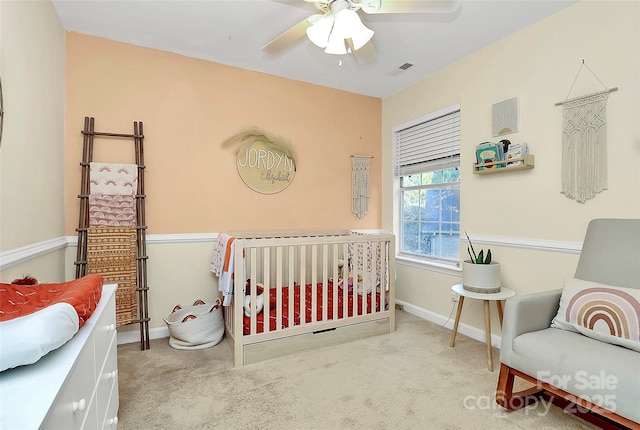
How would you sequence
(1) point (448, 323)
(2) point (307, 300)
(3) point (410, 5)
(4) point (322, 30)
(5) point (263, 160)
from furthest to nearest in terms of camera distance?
(5) point (263, 160) < (1) point (448, 323) < (2) point (307, 300) < (4) point (322, 30) < (3) point (410, 5)

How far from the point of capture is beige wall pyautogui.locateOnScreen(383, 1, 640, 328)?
6.32 feet

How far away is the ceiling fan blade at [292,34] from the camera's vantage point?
5.99 feet

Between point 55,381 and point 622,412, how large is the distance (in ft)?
6.35

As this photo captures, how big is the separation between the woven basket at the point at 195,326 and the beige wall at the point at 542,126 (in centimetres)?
203

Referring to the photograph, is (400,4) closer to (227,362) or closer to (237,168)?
(237,168)

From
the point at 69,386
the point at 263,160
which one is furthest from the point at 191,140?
the point at 69,386

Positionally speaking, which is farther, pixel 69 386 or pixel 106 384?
pixel 106 384

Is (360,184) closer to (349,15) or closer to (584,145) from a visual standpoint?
(584,145)

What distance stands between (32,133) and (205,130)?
4.23 ft

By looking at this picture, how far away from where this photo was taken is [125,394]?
1.90 metres

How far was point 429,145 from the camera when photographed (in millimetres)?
3297

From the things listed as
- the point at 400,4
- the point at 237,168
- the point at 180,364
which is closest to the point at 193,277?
the point at 180,364

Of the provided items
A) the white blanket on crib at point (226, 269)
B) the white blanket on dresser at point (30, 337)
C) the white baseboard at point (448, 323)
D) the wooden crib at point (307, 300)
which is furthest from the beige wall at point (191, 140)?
the white blanket on dresser at point (30, 337)

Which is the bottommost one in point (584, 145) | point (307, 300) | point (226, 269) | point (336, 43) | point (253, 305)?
point (307, 300)
